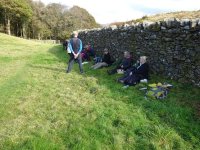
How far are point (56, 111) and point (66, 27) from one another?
67764 mm

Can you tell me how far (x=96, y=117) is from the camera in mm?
7465

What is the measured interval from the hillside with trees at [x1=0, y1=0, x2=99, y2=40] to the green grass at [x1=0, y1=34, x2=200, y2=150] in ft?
159

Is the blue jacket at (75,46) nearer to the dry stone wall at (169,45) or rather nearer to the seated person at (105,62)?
the seated person at (105,62)

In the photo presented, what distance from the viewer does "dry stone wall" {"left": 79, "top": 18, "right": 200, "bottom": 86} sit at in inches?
373

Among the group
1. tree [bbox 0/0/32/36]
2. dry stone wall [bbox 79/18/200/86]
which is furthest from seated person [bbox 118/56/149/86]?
tree [bbox 0/0/32/36]

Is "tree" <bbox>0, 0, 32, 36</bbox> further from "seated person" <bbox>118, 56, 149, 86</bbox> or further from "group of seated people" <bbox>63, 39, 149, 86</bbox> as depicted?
"seated person" <bbox>118, 56, 149, 86</bbox>

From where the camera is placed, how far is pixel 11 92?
10.4 m

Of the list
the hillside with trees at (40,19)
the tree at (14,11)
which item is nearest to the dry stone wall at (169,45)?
the tree at (14,11)

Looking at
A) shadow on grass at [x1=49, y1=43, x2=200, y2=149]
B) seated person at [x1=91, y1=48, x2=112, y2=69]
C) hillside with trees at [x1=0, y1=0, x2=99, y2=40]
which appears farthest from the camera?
hillside with trees at [x1=0, y1=0, x2=99, y2=40]

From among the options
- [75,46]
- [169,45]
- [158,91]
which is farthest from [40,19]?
[158,91]

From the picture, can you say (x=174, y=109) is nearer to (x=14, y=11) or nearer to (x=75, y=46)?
(x=75, y=46)

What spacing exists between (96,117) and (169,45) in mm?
4874

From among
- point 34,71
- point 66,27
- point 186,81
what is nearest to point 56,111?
point 186,81

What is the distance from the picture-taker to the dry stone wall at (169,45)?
31.1 ft
